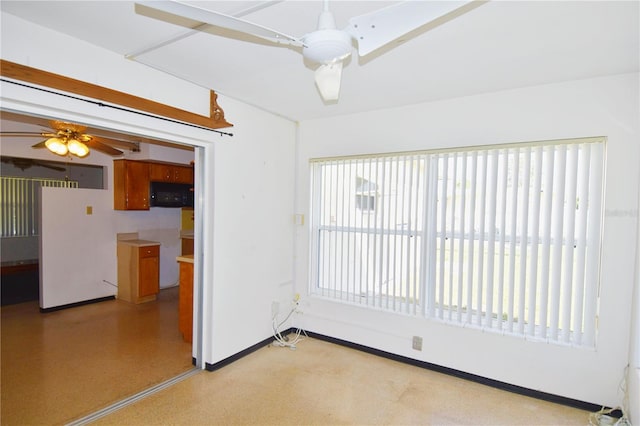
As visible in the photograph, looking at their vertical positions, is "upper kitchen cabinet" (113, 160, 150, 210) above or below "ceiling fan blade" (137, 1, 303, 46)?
below

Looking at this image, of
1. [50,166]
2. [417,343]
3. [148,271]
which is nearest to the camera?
[417,343]

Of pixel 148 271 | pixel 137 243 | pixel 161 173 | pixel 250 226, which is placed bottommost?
pixel 148 271

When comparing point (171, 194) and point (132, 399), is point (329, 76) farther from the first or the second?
point (171, 194)

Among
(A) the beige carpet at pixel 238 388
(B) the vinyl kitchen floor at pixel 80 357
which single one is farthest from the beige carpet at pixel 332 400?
(B) the vinyl kitchen floor at pixel 80 357

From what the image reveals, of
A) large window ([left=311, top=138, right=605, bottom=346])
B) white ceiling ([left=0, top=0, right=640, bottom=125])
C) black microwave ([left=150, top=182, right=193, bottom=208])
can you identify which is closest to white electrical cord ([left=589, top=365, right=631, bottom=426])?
large window ([left=311, top=138, right=605, bottom=346])

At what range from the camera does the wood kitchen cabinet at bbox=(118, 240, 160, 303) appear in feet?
15.9

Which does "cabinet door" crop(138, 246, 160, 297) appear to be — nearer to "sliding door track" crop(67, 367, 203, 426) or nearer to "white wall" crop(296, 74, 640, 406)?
"sliding door track" crop(67, 367, 203, 426)

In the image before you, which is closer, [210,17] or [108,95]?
[210,17]

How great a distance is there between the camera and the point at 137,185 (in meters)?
5.13

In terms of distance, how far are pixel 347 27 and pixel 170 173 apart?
16.8 feet

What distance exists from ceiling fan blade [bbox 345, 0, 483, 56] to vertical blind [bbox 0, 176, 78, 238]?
6.07m

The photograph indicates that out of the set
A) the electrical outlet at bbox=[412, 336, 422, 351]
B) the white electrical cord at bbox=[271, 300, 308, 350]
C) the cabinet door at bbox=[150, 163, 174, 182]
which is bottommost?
the white electrical cord at bbox=[271, 300, 308, 350]

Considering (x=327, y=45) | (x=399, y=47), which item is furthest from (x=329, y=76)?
(x=399, y=47)

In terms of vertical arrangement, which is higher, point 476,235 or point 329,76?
point 329,76
